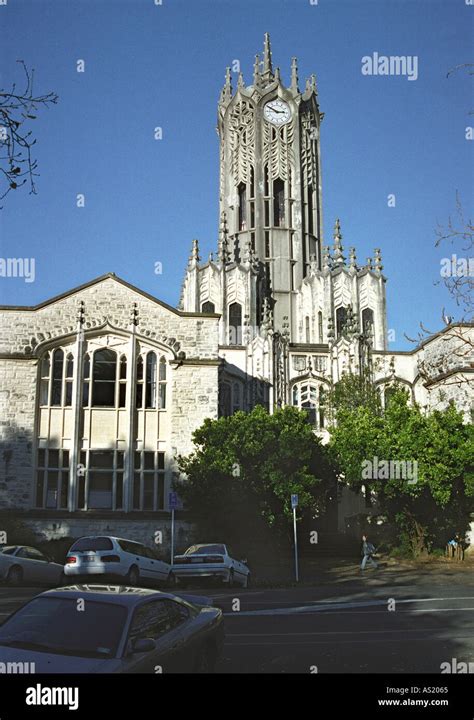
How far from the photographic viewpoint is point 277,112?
2731 inches

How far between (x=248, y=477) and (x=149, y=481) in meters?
4.85

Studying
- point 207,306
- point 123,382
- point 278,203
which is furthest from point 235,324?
point 123,382

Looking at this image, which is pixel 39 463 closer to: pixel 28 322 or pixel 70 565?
pixel 28 322

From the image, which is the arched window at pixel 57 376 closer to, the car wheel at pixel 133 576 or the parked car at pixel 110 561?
the parked car at pixel 110 561

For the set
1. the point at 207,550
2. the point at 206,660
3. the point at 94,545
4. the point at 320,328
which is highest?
the point at 320,328

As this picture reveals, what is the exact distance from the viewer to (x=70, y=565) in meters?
21.1

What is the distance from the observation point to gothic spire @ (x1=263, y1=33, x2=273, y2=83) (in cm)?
7238

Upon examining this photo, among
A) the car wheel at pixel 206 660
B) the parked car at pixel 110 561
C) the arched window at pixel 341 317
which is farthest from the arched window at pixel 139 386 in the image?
the arched window at pixel 341 317

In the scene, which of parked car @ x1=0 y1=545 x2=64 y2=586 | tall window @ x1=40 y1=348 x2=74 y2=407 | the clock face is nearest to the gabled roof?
tall window @ x1=40 y1=348 x2=74 y2=407

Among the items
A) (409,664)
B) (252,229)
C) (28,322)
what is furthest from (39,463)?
(252,229)

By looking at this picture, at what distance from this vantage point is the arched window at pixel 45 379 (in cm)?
3359

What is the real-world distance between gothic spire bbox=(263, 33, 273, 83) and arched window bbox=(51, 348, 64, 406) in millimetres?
46572

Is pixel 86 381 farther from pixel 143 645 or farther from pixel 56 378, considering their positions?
pixel 143 645

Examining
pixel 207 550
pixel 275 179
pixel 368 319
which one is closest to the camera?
pixel 207 550
